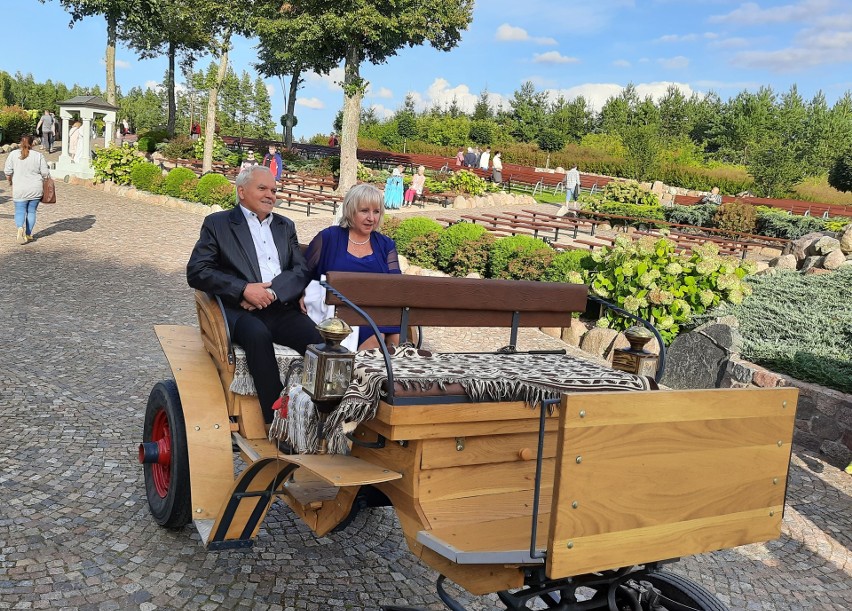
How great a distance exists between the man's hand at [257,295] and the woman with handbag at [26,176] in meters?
9.74

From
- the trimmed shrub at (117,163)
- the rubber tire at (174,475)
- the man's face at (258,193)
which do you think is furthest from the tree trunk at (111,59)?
the rubber tire at (174,475)

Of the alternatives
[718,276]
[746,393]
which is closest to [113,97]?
[718,276]

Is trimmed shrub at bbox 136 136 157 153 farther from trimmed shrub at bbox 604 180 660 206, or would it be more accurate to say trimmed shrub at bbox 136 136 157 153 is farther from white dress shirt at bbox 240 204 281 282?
white dress shirt at bbox 240 204 281 282

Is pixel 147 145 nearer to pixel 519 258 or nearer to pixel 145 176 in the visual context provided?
pixel 145 176

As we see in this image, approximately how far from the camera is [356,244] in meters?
4.61

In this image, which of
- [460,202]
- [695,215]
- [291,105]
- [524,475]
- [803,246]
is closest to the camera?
[524,475]

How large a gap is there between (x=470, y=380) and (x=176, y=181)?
1860 cm

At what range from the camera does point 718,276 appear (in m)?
9.23

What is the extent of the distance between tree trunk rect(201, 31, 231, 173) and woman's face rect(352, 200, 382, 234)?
2128 centimetres

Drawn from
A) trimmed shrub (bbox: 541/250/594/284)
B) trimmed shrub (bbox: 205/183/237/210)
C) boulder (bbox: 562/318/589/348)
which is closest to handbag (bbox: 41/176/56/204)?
trimmed shrub (bbox: 205/183/237/210)

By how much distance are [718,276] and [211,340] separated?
686 cm

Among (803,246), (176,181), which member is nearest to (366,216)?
(803,246)

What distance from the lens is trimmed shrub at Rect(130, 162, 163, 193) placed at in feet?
68.6

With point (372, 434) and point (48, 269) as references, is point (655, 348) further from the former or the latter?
point (48, 269)
